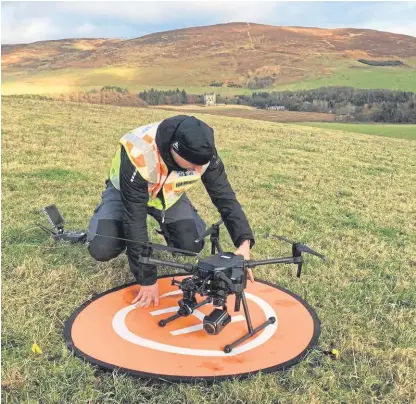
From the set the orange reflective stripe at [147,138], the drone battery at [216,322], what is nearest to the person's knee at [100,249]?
the orange reflective stripe at [147,138]

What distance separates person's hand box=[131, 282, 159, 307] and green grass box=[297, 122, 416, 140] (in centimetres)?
2251

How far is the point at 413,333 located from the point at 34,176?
28.2 feet

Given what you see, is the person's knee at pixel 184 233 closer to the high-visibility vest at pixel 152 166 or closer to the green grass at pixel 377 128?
the high-visibility vest at pixel 152 166

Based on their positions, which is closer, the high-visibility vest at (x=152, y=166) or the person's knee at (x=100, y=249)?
the high-visibility vest at (x=152, y=166)

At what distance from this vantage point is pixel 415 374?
391 cm

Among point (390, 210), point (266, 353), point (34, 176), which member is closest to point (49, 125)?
point (34, 176)

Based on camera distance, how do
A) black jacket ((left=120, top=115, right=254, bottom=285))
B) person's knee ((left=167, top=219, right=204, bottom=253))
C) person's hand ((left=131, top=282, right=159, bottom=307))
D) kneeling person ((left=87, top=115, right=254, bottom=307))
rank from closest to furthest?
1. kneeling person ((left=87, top=115, right=254, bottom=307))
2. black jacket ((left=120, top=115, right=254, bottom=285))
3. person's hand ((left=131, top=282, right=159, bottom=307))
4. person's knee ((left=167, top=219, right=204, bottom=253))

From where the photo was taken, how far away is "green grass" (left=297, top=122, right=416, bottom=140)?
2558 centimetres

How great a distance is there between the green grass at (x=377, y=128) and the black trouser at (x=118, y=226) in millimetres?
21447

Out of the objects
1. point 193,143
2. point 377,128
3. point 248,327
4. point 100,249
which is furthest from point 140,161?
point 377,128

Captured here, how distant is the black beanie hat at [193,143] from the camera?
404 centimetres

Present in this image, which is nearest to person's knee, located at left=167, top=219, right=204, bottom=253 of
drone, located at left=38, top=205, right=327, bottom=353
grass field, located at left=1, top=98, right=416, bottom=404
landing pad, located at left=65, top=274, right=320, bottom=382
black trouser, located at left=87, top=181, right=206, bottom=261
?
black trouser, located at left=87, top=181, right=206, bottom=261

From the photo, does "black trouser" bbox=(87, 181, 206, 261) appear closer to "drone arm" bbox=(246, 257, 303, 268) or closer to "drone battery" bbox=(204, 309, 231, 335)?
"drone battery" bbox=(204, 309, 231, 335)

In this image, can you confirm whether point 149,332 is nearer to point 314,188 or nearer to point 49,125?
point 314,188
